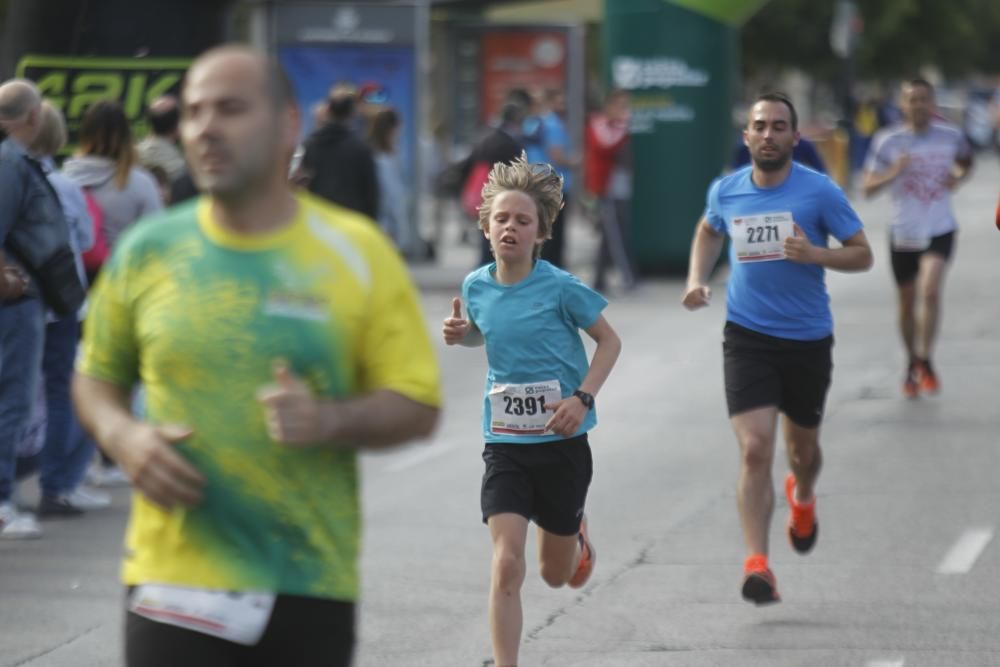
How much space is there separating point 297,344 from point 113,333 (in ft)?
1.15

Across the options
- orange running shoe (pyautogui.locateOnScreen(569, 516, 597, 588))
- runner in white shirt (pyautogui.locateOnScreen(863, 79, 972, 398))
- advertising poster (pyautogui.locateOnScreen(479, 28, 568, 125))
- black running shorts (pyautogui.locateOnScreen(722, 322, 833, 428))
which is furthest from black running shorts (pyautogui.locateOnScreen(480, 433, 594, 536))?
advertising poster (pyautogui.locateOnScreen(479, 28, 568, 125))

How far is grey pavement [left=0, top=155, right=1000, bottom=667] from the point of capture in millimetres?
6789

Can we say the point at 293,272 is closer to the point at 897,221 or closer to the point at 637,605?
the point at 637,605

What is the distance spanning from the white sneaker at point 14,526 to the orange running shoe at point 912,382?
6194 mm

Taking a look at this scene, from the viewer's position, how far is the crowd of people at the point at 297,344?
340 cm

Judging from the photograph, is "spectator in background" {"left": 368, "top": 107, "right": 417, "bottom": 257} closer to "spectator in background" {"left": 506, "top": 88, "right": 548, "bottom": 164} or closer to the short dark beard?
"spectator in background" {"left": 506, "top": 88, "right": 548, "bottom": 164}

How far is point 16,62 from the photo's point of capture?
39.8ft

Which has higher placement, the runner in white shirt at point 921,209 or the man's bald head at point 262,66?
the man's bald head at point 262,66

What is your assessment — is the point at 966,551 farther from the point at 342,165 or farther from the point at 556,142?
the point at 556,142

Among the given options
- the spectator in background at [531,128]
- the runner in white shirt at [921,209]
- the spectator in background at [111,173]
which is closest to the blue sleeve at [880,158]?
the runner in white shirt at [921,209]

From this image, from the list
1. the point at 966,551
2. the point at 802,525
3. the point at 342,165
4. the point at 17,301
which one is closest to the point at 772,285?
the point at 802,525

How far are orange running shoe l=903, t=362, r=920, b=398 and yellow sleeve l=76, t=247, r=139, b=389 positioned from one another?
9823mm

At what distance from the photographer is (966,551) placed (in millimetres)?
8305

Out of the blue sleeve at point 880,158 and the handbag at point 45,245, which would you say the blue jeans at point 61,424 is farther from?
the blue sleeve at point 880,158
